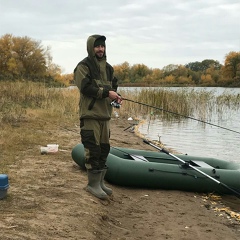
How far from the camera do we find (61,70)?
48.9 meters

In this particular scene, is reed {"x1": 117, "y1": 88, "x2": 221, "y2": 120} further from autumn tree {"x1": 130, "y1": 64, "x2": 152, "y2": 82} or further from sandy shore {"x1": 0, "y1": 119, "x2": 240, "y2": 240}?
autumn tree {"x1": 130, "y1": 64, "x2": 152, "y2": 82}

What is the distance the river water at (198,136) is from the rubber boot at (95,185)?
5493 millimetres

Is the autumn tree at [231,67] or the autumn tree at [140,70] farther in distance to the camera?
the autumn tree at [231,67]

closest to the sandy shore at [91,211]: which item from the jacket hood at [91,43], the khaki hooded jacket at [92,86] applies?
the khaki hooded jacket at [92,86]

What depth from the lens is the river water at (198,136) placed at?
10586mm

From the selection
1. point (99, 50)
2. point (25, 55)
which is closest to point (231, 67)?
point (25, 55)

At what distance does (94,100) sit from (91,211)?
1327 millimetres

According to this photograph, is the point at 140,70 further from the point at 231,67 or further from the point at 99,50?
the point at 99,50

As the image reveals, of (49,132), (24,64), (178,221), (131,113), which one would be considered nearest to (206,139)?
(49,132)

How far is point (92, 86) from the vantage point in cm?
453

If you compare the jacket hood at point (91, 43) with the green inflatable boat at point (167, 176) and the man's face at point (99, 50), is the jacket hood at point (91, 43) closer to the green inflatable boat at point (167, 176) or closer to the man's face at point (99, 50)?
the man's face at point (99, 50)

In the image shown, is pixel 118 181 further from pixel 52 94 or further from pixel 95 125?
pixel 52 94

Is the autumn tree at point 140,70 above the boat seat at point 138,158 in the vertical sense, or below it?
above

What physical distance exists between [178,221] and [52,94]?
15.0 m
